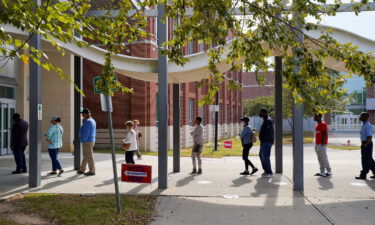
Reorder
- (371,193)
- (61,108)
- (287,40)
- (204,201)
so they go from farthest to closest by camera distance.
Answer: (61,108)
(371,193)
(204,201)
(287,40)

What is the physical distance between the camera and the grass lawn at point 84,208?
605 cm

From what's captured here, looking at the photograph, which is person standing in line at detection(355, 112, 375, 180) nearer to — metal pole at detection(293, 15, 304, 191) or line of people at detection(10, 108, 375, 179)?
line of people at detection(10, 108, 375, 179)

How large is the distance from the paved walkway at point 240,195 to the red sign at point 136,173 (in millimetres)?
598

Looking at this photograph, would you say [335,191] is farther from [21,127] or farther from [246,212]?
[21,127]

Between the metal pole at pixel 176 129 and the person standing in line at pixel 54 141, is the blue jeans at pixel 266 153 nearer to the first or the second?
the metal pole at pixel 176 129

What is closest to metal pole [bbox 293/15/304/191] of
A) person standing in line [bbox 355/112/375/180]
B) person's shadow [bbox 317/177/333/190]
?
person's shadow [bbox 317/177/333/190]

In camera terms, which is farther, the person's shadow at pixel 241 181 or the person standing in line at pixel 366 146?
the person standing in line at pixel 366 146

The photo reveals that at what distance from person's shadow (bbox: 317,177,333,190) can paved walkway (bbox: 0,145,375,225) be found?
2cm

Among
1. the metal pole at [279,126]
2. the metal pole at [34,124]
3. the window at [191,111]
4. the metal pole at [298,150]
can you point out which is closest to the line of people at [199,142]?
the metal pole at [279,126]

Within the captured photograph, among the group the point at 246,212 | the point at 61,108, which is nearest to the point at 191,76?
the point at 246,212

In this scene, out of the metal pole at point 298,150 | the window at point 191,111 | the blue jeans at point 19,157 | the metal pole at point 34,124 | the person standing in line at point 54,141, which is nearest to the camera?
the metal pole at point 298,150

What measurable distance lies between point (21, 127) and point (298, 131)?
24.8 feet

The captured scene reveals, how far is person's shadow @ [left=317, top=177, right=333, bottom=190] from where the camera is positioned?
8.93 meters

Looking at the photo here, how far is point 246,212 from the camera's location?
6645 mm
